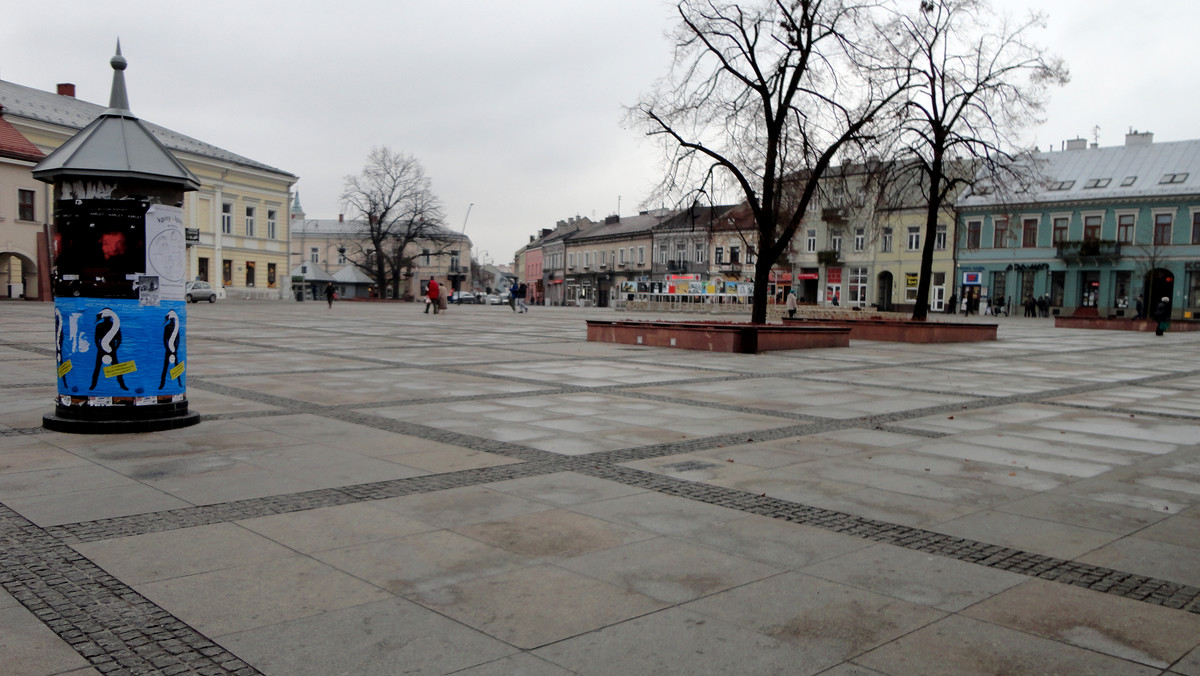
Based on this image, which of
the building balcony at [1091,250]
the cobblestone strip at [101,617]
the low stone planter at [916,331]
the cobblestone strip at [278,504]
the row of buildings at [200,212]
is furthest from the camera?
the building balcony at [1091,250]

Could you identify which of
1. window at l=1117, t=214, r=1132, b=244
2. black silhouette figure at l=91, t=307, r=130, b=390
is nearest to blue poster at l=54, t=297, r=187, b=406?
black silhouette figure at l=91, t=307, r=130, b=390

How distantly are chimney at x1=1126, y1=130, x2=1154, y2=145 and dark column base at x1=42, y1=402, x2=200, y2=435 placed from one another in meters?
66.0

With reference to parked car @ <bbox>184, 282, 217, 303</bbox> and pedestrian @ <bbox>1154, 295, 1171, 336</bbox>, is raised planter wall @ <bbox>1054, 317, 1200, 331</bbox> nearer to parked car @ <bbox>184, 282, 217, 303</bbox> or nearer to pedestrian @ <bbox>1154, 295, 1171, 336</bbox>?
pedestrian @ <bbox>1154, 295, 1171, 336</bbox>

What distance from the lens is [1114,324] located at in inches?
1538

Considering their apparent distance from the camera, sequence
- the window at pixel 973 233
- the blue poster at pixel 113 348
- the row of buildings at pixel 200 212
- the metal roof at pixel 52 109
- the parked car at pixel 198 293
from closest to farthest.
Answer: the blue poster at pixel 113 348
the row of buildings at pixel 200 212
the metal roof at pixel 52 109
the parked car at pixel 198 293
the window at pixel 973 233

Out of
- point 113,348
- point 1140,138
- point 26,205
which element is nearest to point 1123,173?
point 1140,138

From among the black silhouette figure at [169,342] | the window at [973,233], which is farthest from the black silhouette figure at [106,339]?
the window at [973,233]

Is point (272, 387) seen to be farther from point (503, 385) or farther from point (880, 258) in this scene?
point (880, 258)

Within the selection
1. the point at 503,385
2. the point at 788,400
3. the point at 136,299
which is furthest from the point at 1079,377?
the point at 136,299

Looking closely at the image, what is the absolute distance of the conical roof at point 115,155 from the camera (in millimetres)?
7652

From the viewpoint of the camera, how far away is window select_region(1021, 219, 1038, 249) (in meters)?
59.7

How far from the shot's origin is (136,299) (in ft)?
25.6

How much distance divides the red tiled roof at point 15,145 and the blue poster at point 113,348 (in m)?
41.6

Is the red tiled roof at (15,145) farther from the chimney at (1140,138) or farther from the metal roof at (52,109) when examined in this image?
the chimney at (1140,138)
